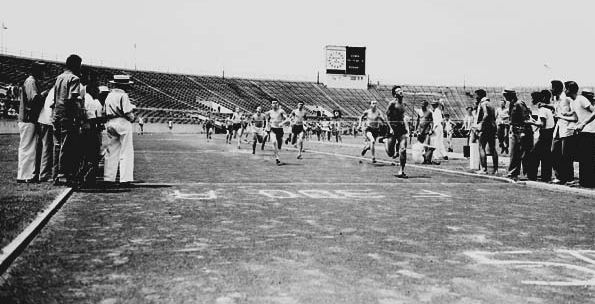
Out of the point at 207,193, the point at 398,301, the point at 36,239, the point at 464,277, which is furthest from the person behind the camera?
the point at 207,193

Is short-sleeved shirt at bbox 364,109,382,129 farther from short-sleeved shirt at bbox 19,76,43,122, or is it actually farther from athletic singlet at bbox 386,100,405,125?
short-sleeved shirt at bbox 19,76,43,122

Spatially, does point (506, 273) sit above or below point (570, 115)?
below

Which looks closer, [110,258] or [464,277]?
[464,277]

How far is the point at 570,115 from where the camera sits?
12.3 metres

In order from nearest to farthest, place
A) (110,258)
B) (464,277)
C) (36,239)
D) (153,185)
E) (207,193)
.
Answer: (464,277) → (110,258) → (36,239) → (207,193) → (153,185)

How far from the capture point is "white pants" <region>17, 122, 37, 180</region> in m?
11.4

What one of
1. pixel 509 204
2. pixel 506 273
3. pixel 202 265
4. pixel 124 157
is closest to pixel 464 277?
pixel 506 273

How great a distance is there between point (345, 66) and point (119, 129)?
2617 inches

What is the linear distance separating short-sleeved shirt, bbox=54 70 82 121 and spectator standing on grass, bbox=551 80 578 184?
9.01 metres

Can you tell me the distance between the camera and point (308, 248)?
6.31 m

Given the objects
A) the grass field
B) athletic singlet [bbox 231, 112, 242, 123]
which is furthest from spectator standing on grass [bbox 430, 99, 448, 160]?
athletic singlet [bbox 231, 112, 242, 123]

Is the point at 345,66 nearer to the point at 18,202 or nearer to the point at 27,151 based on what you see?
the point at 27,151

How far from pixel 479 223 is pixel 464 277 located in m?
3.06

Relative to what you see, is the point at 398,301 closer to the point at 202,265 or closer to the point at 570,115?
the point at 202,265
